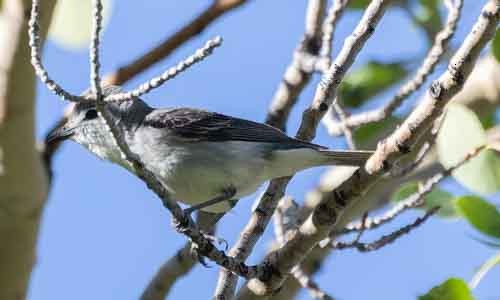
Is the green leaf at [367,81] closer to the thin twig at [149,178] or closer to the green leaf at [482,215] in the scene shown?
the green leaf at [482,215]

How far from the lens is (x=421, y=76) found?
12.2ft

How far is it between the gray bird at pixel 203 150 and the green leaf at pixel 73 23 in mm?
260

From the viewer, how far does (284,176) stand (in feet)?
12.2

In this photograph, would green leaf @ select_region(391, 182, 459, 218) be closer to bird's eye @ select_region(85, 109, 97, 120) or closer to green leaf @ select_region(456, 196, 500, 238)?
green leaf @ select_region(456, 196, 500, 238)

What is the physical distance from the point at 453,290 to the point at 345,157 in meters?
1.37

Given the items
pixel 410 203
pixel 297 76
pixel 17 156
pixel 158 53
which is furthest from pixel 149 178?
pixel 297 76

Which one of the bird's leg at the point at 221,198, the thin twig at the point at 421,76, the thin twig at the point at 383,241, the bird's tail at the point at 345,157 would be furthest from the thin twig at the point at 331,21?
the thin twig at the point at 383,241

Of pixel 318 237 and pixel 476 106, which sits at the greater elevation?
pixel 476 106

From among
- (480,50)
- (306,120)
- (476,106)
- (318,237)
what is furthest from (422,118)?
(476,106)

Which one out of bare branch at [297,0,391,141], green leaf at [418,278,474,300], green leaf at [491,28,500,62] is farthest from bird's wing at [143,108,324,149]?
green leaf at [418,278,474,300]

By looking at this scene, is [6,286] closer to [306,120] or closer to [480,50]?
[306,120]

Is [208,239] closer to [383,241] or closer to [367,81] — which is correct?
[383,241]

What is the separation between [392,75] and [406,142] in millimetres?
2745

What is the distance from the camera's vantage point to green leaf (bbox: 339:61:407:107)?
5.06m
